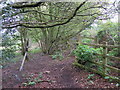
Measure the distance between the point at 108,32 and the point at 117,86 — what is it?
4.18m

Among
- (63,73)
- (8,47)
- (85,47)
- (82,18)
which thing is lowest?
(63,73)

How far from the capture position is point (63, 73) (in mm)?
4281

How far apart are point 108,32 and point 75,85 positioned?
4.38 meters

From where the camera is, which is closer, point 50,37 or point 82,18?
point 82,18

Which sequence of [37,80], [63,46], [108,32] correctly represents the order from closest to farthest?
[37,80], [108,32], [63,46]

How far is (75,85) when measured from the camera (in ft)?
10.8

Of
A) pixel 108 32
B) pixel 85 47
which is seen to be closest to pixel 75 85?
pixel 85 47

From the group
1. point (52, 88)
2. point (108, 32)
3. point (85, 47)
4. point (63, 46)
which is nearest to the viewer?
point (52, 88)

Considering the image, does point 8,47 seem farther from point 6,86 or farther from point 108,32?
point 108,32

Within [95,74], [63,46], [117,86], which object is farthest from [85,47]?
[63,46]

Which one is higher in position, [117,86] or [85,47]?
[85,47]

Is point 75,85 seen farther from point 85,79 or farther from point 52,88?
point 52,88

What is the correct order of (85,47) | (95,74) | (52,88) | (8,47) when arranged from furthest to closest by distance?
(85,47) < (95,74) < (52,88) < (8,47)

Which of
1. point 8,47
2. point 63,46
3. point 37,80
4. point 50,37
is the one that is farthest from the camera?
point 63,46
